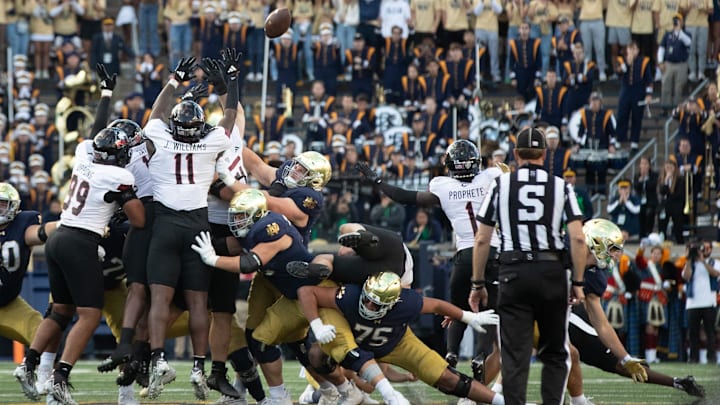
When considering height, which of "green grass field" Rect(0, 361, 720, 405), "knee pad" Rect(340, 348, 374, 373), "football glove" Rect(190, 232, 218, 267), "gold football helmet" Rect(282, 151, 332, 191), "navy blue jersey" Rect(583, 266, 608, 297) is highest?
"gold football helmet" Rect(282, 151, 332, 191)

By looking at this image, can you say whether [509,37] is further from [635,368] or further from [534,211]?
[534,211]

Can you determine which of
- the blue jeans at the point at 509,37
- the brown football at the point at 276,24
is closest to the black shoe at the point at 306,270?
the brown football at the point at 276,24

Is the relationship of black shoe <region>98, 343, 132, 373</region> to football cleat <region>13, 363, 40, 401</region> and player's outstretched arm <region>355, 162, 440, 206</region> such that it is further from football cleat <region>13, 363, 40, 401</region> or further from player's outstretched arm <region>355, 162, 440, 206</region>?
player's outstretched arm <region>355, 162, 440, 206</region>

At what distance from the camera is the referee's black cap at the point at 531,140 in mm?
7496

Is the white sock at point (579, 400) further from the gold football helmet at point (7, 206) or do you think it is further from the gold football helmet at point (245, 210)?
the gold football helmet at point (7, 206)

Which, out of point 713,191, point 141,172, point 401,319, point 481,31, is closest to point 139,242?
point 141,172

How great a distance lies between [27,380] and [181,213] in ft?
4.83

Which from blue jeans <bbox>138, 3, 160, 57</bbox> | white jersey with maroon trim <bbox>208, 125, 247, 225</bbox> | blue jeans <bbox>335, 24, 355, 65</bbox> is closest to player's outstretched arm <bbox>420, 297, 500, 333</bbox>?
white jersey with maroon trim <bbox>208, 125, 247, 225</bbox>

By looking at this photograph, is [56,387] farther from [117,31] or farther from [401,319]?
[117,31]

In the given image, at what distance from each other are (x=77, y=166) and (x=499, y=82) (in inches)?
455

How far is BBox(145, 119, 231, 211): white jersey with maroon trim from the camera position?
859 cm

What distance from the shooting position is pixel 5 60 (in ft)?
69.4

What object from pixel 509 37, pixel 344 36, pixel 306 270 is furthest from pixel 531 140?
pixel 344 36

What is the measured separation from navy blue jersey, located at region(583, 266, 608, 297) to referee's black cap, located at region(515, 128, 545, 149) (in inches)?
56.2
